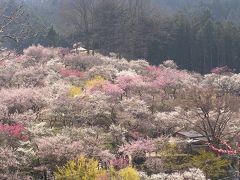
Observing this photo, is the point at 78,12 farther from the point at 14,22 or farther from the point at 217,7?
the point at 217,7

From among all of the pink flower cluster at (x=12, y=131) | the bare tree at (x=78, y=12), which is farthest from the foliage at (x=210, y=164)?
the bare tree at (x=78, y=12)

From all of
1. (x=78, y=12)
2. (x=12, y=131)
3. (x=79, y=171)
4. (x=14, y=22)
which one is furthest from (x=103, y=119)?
(x=78, y=12)

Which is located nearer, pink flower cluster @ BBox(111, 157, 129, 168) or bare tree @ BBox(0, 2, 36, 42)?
bare tree @ BBox(0, 2, 36, 42)

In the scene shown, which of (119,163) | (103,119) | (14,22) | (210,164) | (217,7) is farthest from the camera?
(217,7)

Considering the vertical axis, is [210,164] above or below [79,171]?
below

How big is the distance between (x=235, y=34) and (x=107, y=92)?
45.6 m

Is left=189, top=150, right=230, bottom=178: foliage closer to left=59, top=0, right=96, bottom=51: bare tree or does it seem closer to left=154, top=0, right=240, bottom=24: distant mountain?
left=59, top=0, right=96, bottom=51: bare tree

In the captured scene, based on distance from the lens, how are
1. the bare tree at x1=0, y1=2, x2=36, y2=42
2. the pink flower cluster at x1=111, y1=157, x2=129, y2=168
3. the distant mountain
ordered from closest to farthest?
the bare tree at x1=0, y1=2, x2=36, y2=42 → the pink flower cluster at x1=111, y1=157, x2=129, y2=168 → the distant mountain

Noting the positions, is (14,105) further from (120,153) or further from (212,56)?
(212,56)

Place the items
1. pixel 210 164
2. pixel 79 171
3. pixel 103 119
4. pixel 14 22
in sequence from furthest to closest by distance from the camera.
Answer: pixel 103 119
pixel 210 164
pixel 79 171
pixel 14 22

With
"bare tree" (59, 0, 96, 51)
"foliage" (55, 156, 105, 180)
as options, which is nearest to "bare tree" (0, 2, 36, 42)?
"foliage" (55, 156, 105, 180)

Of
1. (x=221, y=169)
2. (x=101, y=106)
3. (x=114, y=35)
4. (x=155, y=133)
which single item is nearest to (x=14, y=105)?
(x=101, y=106)

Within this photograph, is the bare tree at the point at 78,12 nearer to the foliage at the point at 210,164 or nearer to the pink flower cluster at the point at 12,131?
the foliage at the point at 210,164

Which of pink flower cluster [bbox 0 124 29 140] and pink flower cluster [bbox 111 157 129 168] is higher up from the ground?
pink flower cluster [bbox 0 124 29 140]
